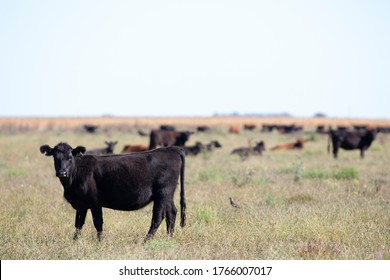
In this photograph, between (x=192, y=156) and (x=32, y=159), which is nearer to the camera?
(x=32, y=159)

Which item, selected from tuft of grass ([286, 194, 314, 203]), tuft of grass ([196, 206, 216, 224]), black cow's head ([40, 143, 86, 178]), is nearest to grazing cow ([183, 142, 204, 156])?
tuft of grass ([286, 194, 314, 203])

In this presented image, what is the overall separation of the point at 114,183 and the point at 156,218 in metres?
0.85

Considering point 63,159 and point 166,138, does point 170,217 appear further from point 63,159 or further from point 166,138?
point 166,138

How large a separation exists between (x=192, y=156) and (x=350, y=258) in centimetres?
1751

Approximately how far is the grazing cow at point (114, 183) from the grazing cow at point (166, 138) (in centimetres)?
1669

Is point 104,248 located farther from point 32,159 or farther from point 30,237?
point 32,159

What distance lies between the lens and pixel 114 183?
879 centimetres

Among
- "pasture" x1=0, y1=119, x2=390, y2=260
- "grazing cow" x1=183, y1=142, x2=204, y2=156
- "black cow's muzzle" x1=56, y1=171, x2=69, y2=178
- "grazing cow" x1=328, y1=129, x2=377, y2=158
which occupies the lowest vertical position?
"pasture" x1=0, y1=119, x2=390, y2=260

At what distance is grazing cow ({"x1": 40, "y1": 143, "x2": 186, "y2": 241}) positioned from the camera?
870 centimetres

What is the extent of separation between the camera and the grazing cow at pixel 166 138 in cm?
2645

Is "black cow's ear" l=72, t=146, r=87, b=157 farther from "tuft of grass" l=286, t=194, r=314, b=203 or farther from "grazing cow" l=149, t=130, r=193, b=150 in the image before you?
"grazing cow" l=149, t=130, r=193, b=150

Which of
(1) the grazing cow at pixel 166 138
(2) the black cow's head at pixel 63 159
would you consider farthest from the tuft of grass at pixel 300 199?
(1) the grazing cow at pixel 166 138

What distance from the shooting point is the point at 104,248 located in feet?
26.5
